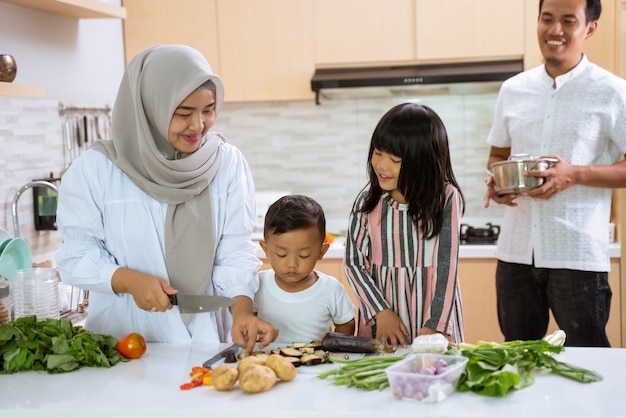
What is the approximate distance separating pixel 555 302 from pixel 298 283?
104 centimetres

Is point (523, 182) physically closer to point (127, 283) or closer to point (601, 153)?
point (601, 153)

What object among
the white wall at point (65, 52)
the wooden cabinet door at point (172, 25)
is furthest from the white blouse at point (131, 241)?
the wooden cabinet door at point (172, 25)

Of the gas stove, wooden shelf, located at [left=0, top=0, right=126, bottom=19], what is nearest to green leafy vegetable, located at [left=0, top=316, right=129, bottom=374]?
wooden shelf, located at [left=0, top=0, right=126, bottom=19]

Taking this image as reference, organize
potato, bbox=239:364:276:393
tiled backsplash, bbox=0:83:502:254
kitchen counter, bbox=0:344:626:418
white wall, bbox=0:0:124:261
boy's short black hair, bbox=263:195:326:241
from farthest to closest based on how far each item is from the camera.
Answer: tiled backsplash, bbox=0:83:502:254
white wall, bbox=0:0:124:261
boy's short black hair, bbox=263:195:326:241
potato, bbox=239:364:276:393
kitchen counter, bbox=0:344:626:418

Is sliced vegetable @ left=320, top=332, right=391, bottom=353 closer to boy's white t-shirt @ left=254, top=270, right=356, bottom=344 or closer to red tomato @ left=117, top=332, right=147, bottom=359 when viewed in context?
boy's white t-shirt @ left=254, top=270, right=356, bottom=344

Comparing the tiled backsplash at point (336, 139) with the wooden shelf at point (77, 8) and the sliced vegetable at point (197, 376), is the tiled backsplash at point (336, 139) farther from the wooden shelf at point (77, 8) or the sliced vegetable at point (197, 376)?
the sliced vegetable at point (197, 376)

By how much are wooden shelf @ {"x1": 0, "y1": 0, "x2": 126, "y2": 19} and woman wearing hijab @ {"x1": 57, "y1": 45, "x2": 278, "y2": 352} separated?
3.83 feet

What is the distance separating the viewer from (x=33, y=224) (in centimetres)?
321

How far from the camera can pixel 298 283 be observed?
2.30 meters

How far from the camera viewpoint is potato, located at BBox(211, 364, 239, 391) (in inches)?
66.0

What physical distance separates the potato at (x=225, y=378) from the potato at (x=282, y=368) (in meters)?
0.08

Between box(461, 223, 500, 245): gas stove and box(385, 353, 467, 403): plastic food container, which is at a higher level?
box(461, 223, 500, 245): gas stove

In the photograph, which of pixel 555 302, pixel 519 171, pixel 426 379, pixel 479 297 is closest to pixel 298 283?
pixel 426 379

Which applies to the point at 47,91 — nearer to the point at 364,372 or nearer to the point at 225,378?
the point at 225,378
